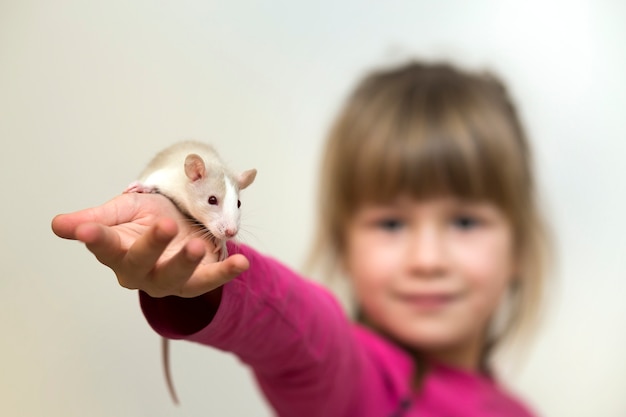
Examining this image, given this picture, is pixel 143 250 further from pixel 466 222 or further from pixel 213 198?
pixel 466 222

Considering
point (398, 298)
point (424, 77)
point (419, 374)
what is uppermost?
point (424, 77)

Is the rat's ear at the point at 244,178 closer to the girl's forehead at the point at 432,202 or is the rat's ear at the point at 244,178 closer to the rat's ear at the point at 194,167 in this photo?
the rat's ear at the point at 194,167

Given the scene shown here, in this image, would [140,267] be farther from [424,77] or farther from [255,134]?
[424,77]

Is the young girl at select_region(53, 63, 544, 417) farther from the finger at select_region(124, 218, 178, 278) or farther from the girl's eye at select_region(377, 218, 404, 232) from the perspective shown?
the finger at select_region(124, 218, 178, 278)

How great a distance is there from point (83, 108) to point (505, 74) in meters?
1.08

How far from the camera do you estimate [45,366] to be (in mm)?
470

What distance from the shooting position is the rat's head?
1.42 ft

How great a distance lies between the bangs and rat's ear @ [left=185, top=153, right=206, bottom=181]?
58 cm

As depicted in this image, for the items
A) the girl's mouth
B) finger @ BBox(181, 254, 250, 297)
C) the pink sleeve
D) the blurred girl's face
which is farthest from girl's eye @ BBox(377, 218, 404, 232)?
finger @ BBox(181, 254, 250, 297)

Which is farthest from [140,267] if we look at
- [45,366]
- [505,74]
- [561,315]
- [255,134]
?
[561,315]

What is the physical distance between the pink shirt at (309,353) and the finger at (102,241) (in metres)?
0.10

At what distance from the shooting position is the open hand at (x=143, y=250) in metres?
0.33

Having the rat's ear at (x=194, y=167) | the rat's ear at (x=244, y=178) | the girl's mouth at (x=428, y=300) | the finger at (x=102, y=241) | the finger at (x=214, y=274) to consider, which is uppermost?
the rat's ear at (x=194, y=167)

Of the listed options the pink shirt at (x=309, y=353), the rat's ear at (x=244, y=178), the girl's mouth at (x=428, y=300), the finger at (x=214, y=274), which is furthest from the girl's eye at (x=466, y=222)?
the finger at (x=214, y=274)
